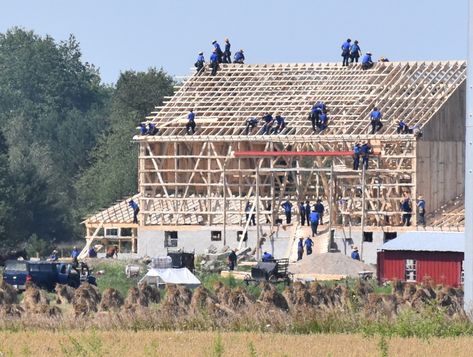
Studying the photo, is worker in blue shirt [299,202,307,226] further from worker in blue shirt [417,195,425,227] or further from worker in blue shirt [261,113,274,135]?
worker in blue shirt [417,195,425,227]

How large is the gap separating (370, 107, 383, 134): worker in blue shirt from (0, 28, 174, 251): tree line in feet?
70.5

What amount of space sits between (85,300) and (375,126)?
84.7 ft

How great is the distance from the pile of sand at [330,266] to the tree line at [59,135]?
24.0 metres

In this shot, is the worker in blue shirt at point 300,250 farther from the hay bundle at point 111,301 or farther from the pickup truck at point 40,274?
the hay bundle at point 111,301

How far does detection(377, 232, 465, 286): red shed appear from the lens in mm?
64750

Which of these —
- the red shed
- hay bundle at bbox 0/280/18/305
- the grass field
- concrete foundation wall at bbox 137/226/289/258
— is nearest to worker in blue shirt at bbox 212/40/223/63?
concrete foundation wall at bbox 137/226/289/258

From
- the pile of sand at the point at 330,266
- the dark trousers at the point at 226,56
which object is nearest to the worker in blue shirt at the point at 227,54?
the dark trousers at the point at 226,56

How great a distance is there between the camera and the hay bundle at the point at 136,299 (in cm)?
4986

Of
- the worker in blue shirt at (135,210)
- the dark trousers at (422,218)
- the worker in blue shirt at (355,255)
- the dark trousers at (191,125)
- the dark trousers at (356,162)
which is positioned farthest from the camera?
the worker in blue shirt at (135,210)

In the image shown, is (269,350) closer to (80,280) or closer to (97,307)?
(97,307)

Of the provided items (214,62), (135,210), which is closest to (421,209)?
(135,210)

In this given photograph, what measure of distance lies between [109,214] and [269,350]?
44566mm

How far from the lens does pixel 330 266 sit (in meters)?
67.4

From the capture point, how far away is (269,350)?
125 ft
